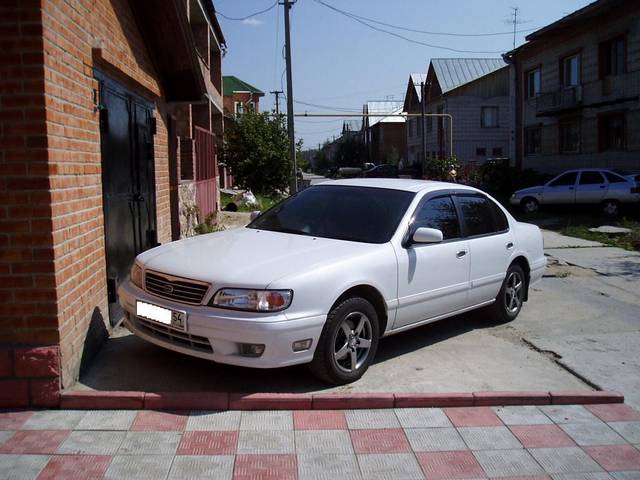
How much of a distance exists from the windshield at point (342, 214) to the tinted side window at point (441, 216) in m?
0.19

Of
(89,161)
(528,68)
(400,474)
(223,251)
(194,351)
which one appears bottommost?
(400,474)

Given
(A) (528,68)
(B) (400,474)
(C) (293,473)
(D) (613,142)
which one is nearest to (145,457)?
(C) (293,473)

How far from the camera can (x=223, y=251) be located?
17.4 feet

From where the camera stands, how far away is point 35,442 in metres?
3.94

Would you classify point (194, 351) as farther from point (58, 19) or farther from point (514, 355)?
point (514, 355)

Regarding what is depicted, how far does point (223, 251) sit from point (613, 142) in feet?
73.1

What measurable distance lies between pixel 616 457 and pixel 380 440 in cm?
145

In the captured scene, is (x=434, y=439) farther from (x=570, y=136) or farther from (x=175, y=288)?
(x=570, y=136)

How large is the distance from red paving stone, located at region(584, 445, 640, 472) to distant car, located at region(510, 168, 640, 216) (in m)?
17.2

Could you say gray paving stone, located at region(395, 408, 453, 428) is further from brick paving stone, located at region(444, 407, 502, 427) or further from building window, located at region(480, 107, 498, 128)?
building window, located at region(480, 107, 498, 128)

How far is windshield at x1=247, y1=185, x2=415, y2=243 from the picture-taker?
577 cm

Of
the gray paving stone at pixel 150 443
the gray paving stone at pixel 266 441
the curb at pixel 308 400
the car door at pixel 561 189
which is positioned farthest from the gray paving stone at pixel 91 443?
the car door at pixel 561 189

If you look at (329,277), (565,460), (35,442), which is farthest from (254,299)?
(565,460)

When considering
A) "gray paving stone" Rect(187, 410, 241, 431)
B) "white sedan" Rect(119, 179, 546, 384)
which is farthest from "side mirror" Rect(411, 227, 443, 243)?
"gray paving stone" Rect(187, 410, 241, 431)
